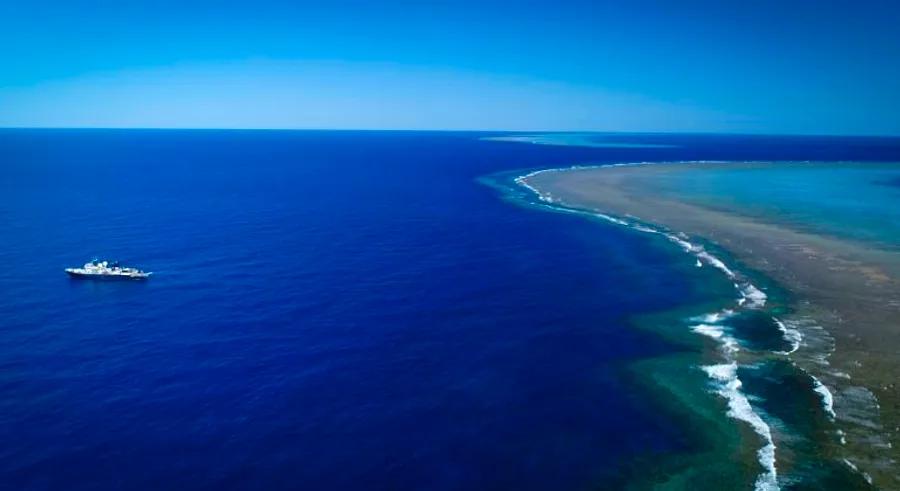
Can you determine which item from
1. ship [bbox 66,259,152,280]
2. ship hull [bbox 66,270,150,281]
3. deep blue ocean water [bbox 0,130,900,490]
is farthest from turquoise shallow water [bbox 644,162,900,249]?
ship hull [bbox 66,270,150,281]

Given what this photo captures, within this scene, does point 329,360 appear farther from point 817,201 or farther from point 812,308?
point 817,201

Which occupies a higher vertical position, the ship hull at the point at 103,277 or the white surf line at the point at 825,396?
the ship hull at the point at 103,277

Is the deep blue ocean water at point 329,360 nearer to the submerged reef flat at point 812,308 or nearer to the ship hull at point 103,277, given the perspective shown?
the ship hull at point 103,277

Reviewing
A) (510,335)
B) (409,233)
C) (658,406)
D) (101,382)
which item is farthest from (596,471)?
(409,233)

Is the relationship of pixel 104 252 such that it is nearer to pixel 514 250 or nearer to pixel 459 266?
pixel 459 266

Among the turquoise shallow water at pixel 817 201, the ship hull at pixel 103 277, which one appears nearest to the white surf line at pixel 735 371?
the turquoise shallow water at pixel 817 201

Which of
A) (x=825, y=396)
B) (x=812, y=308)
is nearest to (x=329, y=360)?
(x=825, y=396)
